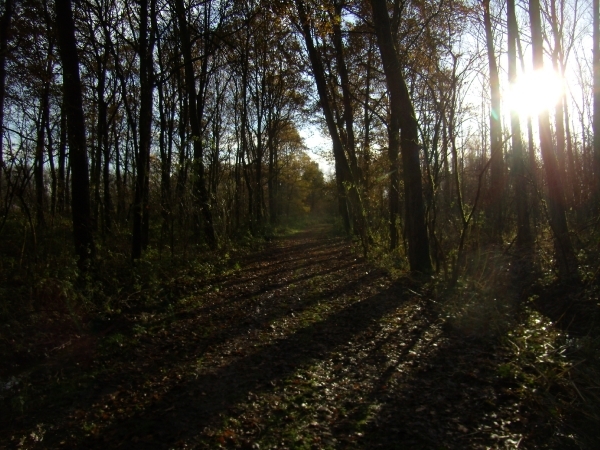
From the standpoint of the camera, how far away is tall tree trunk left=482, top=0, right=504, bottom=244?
15.0m

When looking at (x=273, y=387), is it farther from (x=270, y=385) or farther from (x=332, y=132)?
(x=332, y=132)

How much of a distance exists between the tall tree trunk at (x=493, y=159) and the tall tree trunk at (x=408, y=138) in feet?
17.2

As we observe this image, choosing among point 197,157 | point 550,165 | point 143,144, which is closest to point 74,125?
point 143,144

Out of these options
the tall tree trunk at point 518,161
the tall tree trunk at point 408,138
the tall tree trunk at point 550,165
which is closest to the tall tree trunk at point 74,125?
the tall tree trunk at point 408,138

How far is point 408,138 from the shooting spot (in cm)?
1081

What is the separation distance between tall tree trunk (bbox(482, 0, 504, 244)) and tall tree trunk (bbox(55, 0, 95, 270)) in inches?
468

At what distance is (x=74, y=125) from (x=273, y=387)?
6722 millimetres

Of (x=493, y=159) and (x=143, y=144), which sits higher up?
(x=143, y=144)

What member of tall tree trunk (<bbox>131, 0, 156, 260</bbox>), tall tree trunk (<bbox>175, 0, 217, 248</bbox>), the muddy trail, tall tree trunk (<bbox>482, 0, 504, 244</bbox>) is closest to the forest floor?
the muddy trail

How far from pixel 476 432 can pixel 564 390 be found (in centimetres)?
126

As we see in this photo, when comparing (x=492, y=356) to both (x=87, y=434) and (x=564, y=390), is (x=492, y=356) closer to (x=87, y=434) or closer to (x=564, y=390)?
(x=564, y=390)

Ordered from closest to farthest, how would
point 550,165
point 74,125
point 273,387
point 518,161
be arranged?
point 273,387, point 74,125, point 550,165, point 518,161

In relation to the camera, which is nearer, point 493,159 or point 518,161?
point 518,161

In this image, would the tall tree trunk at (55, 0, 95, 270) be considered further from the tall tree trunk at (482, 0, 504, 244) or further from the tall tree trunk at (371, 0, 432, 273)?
the tall tree trunk at (482, 0, 504, 244)
